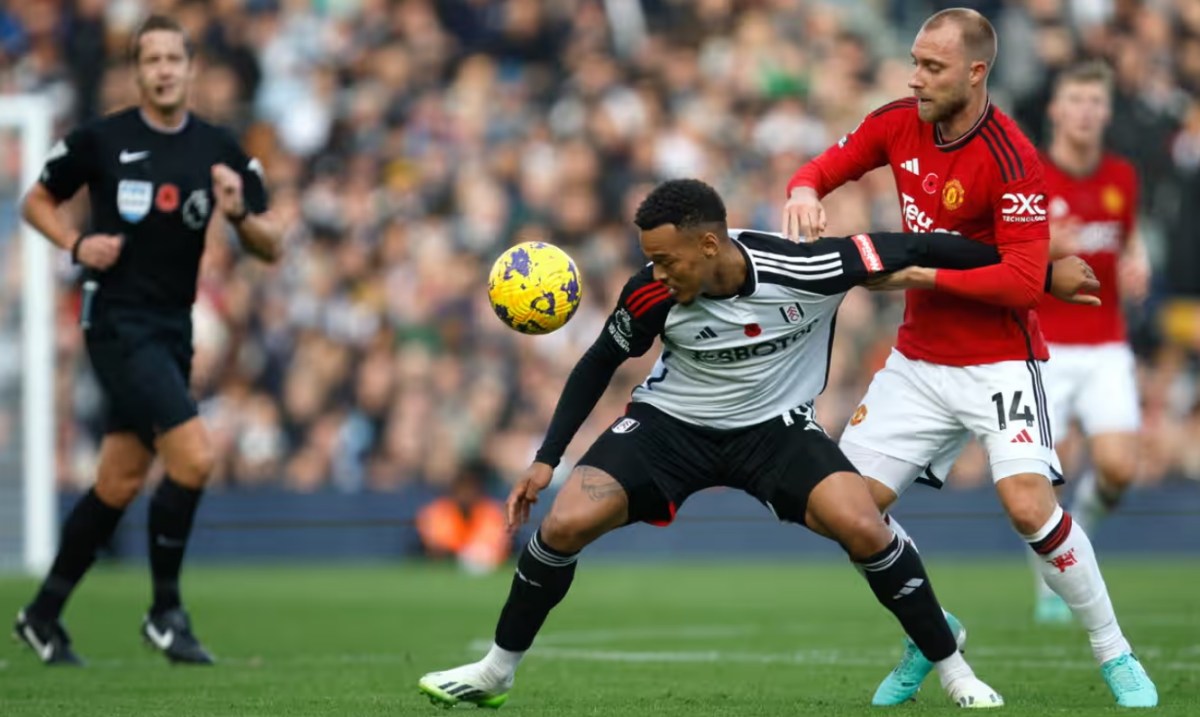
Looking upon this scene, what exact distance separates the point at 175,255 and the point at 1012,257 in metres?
4.26

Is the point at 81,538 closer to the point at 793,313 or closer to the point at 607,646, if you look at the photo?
the point at 607,646

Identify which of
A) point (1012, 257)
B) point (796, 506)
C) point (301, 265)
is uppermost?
point (1012, 257)

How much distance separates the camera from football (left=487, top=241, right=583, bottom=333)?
7.09 metres

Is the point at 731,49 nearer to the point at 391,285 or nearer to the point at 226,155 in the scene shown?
the point at 391,285

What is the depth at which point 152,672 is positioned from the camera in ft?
29.2

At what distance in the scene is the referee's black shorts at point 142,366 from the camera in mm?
9273

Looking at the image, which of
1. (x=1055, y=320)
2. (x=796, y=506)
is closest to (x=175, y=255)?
(x=796, y=506)

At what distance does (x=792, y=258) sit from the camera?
23.2ft

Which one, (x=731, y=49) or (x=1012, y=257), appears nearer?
(x=1012, y=257)

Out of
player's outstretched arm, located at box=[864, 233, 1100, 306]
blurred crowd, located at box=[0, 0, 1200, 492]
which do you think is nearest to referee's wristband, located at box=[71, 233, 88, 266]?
player's outstretched arm, located at box=[864, 233, 1100, 306]

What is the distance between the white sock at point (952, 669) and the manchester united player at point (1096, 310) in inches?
180

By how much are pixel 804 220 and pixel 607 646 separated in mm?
3785

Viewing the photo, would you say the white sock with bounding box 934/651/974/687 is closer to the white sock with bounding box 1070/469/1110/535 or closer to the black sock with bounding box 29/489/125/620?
the black sock with bounding box 29/489/125/620

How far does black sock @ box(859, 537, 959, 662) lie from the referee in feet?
12.0
